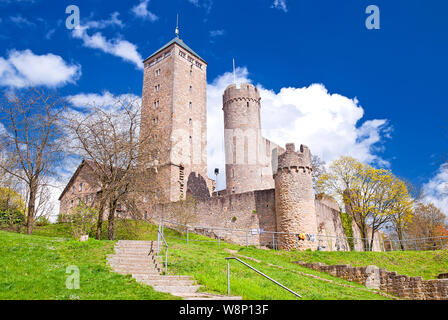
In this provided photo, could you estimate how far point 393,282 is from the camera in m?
15.6

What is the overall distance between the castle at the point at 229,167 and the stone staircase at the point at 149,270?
766cm

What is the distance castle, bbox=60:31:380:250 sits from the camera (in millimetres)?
24688

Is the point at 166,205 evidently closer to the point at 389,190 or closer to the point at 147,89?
the point at 147,89

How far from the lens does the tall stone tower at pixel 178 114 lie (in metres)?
38.6

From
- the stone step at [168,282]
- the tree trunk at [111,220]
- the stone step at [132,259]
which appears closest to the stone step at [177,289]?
the stone step at [168,282]

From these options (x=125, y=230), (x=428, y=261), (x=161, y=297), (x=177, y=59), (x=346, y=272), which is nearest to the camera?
(x=161, y=297)

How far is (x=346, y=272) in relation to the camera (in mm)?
16672

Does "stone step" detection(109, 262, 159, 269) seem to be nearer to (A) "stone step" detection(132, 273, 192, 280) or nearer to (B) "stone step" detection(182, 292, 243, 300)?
(A) "stone step" detection(132, 273, 192, 280)

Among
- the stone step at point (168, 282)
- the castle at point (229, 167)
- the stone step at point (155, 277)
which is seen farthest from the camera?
the castle at point (229, 167)

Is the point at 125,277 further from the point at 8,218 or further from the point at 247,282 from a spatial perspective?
the point at 8,218

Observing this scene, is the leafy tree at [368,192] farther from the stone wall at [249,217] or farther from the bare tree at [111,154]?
the bare tree at [111,154]

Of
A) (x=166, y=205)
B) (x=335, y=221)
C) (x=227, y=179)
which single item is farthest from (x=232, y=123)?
(x=335, y=221)

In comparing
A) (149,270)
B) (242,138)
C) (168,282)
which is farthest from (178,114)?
(168,282)

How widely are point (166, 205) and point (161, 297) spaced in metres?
27.3
